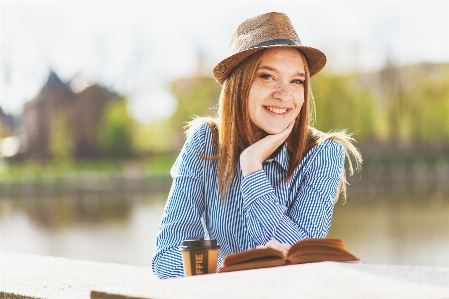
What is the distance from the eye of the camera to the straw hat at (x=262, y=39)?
7.53 feet

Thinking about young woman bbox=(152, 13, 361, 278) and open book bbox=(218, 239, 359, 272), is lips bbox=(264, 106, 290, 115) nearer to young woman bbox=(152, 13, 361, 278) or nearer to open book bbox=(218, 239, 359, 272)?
young woman bbox=(152, 13, 361, 278)

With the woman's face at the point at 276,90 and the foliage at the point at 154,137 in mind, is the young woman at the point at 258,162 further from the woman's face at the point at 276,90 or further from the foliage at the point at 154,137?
the foliage at the point at 154,137

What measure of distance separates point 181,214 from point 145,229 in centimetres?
1456

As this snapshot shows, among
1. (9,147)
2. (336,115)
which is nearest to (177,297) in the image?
(336,115)

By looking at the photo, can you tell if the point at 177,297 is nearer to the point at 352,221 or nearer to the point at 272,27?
the point at 272,27

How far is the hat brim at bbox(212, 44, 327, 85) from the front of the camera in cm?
233

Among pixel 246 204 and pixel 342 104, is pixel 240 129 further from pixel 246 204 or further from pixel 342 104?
pixel 342 104

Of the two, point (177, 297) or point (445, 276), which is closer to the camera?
point (177, 297)

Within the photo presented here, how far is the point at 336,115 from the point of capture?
44438 millimetres

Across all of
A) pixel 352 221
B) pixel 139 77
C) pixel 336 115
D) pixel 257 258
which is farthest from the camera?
pixel 336 115

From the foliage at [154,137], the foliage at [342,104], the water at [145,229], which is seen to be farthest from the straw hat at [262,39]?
the foliage at [154,137]

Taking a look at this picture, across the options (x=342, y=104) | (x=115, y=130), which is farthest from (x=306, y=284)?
(x=115, y=130)

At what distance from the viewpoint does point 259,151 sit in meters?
2.27

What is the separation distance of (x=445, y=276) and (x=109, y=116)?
44834 millimetres
